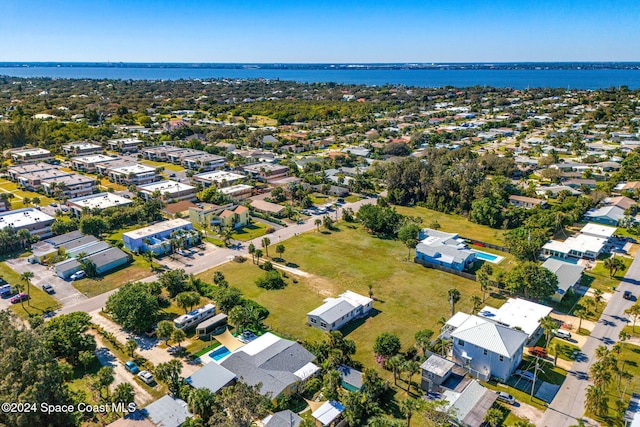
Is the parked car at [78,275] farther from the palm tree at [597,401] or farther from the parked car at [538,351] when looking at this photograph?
the palm tree at [597,401]

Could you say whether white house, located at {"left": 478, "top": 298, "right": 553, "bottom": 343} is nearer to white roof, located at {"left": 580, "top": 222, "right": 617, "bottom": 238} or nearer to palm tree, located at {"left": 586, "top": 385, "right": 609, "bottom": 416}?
palm tree, located at {"left": 586, "top": 385, "right": 609, "bottom": 416}

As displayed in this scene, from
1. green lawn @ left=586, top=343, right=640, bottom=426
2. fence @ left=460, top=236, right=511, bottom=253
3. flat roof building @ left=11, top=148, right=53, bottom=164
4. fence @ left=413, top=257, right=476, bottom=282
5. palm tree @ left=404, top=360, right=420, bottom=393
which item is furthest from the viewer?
flat roof building @ left=11, top=148, right=53, bottom=164

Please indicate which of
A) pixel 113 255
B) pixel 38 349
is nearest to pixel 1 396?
pixel 38 349

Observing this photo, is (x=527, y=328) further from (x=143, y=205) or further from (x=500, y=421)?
(x=143, y=205)

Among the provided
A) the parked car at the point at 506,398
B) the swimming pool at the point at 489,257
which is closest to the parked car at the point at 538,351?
the parked car at the point at 506,398

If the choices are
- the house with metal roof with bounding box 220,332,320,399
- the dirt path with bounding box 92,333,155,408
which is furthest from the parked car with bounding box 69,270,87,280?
the house with metal roof with bounding box 220,332,320,399

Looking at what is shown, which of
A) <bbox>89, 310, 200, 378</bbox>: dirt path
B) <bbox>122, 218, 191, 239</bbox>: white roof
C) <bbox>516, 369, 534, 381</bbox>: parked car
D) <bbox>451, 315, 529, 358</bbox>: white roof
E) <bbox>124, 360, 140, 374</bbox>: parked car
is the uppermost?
<bbox>451, 315, 529, 358</bbox>: white roof

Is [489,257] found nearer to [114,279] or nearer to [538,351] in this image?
[538,351]
